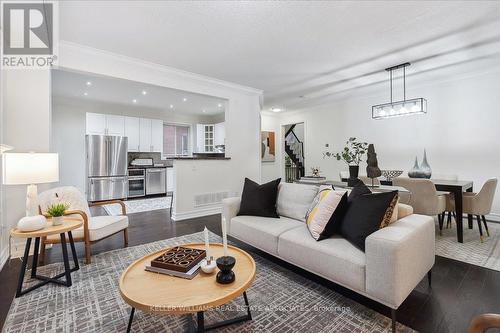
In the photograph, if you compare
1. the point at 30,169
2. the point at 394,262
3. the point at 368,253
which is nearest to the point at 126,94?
the point at 30,169

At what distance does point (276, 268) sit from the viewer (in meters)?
2.35

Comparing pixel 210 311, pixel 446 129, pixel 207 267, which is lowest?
pixel 210 311

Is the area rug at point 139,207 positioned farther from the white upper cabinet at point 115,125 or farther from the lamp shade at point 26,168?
the lamp shade at point 26,168

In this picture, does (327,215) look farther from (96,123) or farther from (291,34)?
(96,123)

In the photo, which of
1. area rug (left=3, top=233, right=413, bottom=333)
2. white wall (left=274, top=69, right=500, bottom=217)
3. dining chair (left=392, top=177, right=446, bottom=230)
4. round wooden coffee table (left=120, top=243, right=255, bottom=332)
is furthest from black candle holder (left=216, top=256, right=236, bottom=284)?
white wall (left=274, top=69, right=500, bottom=217)

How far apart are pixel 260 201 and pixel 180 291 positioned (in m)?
1.62

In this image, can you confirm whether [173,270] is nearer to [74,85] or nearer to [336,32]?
[336,32]

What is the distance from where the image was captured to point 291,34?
281 centimetres

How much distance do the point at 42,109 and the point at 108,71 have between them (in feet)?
3.16

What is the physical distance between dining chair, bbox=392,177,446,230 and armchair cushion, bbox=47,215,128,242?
379 centimetres

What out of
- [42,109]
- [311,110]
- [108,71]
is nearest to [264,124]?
[311,110]

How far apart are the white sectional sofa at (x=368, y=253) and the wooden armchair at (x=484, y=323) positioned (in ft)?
1.95

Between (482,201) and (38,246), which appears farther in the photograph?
(482,201)

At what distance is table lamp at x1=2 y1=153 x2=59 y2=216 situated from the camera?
204 centimetres
